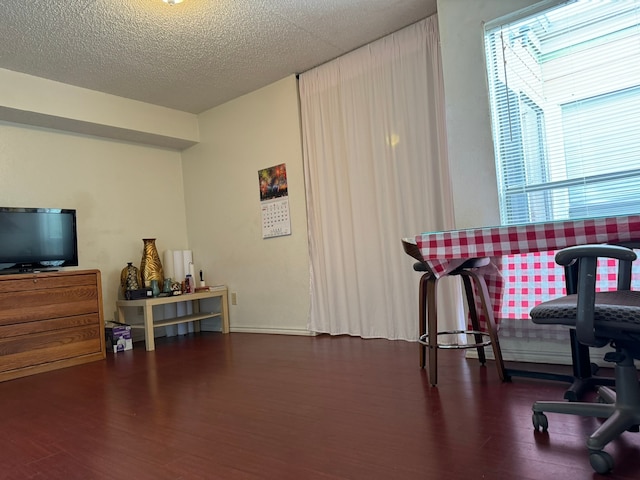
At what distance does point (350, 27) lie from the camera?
3363 millimetres

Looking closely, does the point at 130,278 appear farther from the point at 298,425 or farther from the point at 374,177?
the point at 298,425

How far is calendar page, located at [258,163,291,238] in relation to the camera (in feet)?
13.9

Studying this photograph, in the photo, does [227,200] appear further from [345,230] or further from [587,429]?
[587,429]

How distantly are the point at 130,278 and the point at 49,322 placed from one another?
2.98 ft

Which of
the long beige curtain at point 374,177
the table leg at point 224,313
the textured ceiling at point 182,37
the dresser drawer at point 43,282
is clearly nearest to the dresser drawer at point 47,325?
the dresser drawer at point 43,282

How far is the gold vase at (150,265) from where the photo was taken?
4.34 m

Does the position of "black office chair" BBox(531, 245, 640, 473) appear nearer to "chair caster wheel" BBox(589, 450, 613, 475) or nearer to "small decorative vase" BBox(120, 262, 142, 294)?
"chair caster wheel" BBox(589, 450, 613, 475)

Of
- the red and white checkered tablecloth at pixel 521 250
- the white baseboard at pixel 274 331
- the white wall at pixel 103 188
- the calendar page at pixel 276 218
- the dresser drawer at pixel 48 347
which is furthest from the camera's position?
the calendar page at pixel 276 218

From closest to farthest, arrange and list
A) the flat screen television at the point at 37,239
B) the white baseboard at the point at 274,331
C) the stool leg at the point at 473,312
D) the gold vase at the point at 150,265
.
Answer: the stool leg at the point at 473,312, the flat screen television at the point at 37,239, the white baseboard at the point at 274,331, the gold vase at the point at 150,265

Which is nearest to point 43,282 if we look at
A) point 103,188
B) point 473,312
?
point 103,188

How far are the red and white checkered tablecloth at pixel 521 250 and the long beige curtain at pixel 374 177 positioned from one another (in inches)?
22.3

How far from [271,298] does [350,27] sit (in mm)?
2481

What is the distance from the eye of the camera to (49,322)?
Result: 3.43 meters

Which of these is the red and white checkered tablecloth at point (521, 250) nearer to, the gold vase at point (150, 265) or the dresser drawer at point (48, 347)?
the dresser drawer at point (48, 347)
